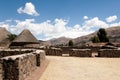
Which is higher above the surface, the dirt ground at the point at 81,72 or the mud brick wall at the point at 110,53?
the mud brick wall at the point at 110,53

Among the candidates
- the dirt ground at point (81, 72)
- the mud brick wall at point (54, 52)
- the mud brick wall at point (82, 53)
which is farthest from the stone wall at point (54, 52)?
the dirt ground at point (81, 72)

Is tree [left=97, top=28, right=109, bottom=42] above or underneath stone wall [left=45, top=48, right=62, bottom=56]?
above

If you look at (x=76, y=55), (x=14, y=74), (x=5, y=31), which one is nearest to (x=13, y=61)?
(x=14, y=74)

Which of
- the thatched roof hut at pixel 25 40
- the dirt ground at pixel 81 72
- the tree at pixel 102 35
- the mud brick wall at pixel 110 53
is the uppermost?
the tree at pixel 102 35

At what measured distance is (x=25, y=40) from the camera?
139 feet

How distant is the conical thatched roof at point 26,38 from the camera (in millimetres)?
42469

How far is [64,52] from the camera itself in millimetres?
33125

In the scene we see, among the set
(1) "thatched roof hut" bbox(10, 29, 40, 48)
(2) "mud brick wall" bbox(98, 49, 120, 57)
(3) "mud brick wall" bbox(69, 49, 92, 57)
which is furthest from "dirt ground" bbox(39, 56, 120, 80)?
(1) "thatched roof hut" bbox(10, 29, 40, 48)

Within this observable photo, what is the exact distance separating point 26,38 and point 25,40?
54cm

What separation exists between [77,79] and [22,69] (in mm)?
3088

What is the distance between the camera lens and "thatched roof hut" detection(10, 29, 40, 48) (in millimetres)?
42206

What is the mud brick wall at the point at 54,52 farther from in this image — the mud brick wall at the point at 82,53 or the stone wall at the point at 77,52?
the mud brick wall at the point at 82,53

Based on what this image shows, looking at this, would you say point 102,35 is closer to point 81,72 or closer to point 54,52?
point 54,52

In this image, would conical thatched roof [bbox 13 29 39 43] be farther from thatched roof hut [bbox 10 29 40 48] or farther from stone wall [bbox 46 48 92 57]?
stone wall [bbox 46 48 92 57]
